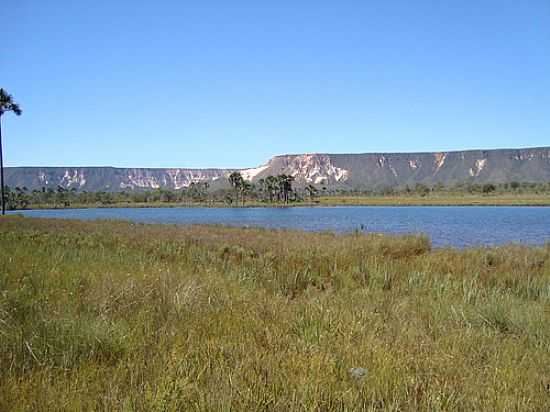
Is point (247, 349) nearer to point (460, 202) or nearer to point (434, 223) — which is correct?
point (434, 223)

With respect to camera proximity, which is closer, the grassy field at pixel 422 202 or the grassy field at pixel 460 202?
the grassy field at pixel 460 202

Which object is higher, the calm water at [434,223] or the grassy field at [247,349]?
the grassy field at [247,349]

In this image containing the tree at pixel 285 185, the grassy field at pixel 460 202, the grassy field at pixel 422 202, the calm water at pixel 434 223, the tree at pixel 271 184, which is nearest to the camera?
the calm water at pixel 434 223

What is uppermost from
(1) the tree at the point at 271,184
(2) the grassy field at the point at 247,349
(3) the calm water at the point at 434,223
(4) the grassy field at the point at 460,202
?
(1) the tree at the point at 271,184

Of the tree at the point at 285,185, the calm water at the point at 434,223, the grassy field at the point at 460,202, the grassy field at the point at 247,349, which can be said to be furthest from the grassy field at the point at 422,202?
the grassy field at the point at 247,349

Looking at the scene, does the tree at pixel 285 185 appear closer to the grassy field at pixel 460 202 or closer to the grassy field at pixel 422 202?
the grassy field at pixel 422 202

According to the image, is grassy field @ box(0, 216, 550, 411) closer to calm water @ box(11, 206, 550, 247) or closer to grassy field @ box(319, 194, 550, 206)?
calm water @ box(11, 206, 550, 247)

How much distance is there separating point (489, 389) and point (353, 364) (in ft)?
3.89

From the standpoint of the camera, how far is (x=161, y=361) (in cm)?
400

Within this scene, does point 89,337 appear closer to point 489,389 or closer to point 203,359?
point 203,359

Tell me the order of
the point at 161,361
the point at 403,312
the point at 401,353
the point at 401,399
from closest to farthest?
1. the point at 401,399
2. the point at 161,361
3. the point at 401,353
4. the point at 403,312

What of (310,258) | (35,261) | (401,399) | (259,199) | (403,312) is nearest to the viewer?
(401,399)

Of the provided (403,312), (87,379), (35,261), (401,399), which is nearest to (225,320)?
(87,379)

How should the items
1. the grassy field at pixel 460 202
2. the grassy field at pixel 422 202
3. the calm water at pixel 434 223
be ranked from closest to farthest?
1. the calm water at pixel 434 223
2. the grassy field at pixel 460 202
3. the grassy field at pixel 422 202
